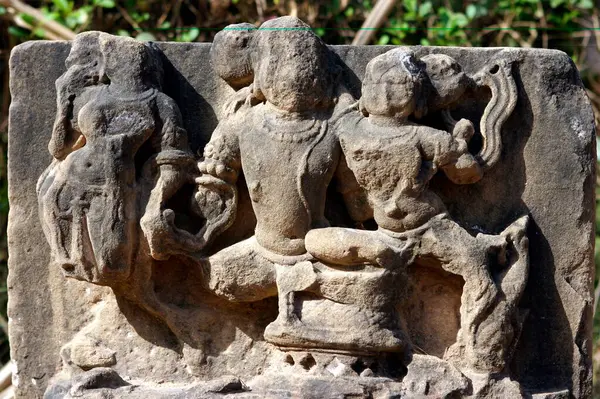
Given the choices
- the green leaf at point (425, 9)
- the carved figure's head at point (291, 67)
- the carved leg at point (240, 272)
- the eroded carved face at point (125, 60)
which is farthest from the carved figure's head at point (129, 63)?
the green leaf at point (425, 9)

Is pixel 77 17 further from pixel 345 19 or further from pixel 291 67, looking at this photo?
pixel 291 67

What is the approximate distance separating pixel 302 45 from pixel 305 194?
0.45 metres

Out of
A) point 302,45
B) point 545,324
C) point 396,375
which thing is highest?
point 302,45

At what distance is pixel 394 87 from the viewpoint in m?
3.58

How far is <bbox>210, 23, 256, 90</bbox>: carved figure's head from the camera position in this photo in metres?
3.69

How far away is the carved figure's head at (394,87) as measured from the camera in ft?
11.7

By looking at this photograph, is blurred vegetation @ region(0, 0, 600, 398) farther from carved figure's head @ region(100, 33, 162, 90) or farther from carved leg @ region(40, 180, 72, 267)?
carved leg @ region(40, 180, 72, 267)

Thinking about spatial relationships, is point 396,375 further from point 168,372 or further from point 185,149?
point 185,149

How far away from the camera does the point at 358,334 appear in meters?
3.55

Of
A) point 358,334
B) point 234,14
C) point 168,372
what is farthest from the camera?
point 234,14

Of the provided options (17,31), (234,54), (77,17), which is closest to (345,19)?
(77,17)

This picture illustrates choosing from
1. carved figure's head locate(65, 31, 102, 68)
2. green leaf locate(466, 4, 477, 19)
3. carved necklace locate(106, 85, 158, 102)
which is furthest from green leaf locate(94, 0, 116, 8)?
carved necklace locate(106, 85, 158, 102)

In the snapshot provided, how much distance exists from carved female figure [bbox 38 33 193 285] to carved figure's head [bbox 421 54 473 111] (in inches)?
31.0

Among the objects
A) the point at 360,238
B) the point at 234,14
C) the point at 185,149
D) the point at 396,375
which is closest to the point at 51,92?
the point at 185,149
